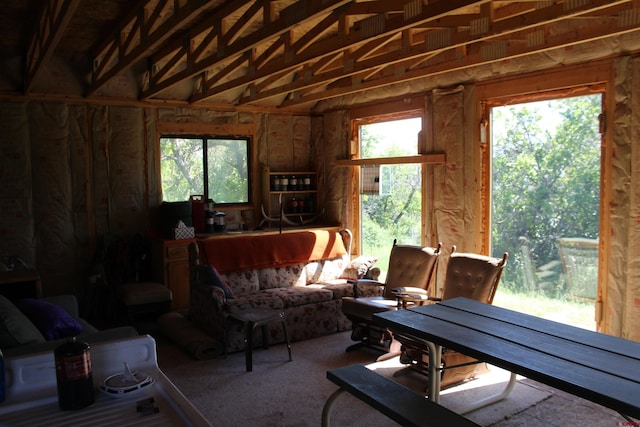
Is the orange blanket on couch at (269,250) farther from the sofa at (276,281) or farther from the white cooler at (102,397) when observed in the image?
the white cooler at (102,397)

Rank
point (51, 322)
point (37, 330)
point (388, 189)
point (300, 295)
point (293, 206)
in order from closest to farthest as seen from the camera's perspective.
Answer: point (37, 330) < point (51, 322) < point (300, 295) < point (388, 189) < point (293, 206)

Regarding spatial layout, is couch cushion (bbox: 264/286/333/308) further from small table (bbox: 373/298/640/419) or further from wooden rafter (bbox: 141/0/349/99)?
wooden rafter (bbox: 141/0/349/99)

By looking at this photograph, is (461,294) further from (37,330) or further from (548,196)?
(37,330)

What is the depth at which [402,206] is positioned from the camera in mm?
6480

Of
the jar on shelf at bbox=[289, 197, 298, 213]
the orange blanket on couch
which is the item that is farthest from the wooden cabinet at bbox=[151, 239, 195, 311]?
the jar on shelf at bbox=[289, 197, 298, 213]

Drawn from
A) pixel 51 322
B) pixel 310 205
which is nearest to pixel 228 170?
pixel 310 205

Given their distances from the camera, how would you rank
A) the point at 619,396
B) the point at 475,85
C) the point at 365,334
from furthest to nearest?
the point at 475,85, the point at 365,334, the point at 619,396

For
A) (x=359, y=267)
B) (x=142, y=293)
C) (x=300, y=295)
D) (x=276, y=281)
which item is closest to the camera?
(x=300, y=295)

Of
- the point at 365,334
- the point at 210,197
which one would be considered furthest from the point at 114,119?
the point at 365,334

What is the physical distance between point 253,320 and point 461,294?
1.82 metres

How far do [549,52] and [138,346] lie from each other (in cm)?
428

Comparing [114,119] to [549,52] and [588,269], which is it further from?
[588,269]

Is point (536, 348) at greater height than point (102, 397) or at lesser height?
lesser

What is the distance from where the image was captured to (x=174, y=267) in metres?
6.04
